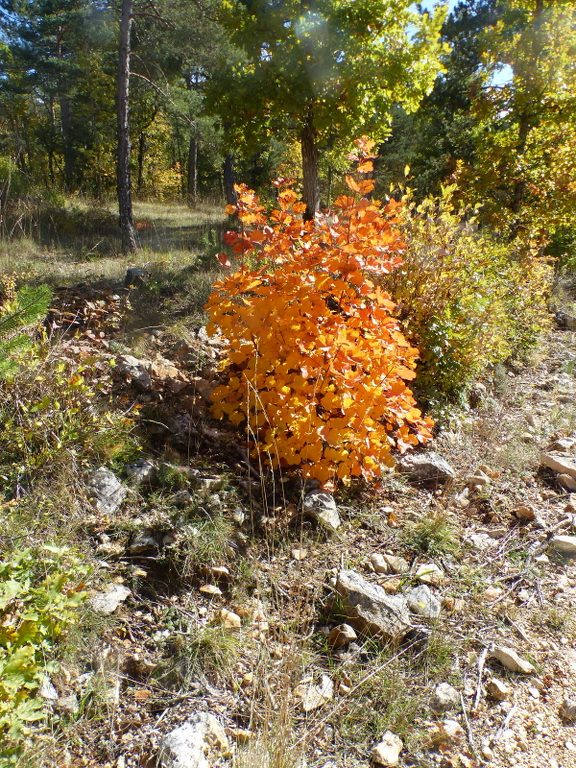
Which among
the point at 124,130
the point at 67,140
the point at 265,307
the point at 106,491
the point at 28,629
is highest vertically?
the point at 67,140

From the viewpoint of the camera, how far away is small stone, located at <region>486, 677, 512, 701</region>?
1849 mm

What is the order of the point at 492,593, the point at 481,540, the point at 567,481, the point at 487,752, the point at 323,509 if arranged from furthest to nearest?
the point at 567,481 → the point at 481,540 → the point at 323,509 → the point at 492,593 → the point at 487,752

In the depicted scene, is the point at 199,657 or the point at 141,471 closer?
the point at 199,657

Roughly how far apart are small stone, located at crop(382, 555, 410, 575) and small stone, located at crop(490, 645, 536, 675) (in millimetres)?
502

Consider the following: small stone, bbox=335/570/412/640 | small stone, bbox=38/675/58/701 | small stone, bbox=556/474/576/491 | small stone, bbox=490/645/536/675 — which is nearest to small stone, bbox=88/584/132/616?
small stone, bbox=38/675/58/701

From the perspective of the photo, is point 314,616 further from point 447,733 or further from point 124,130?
point 124,130

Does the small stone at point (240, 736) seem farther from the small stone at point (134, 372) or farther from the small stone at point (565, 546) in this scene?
the small stone at point (134, 372)

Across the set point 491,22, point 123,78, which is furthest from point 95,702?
point 491,22

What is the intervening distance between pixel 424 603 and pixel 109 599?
1345 mm

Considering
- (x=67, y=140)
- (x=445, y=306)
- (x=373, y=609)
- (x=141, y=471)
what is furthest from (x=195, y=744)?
(x=67, y=140)

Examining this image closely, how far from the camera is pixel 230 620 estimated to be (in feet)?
6.41

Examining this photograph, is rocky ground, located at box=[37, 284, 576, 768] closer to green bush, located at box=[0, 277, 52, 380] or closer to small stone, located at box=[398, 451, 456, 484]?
small stone, located at box=[398, 451, 456, 484]

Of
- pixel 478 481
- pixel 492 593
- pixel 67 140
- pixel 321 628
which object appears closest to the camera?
pixel 321 628

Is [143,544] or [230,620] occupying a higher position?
[143,544]
